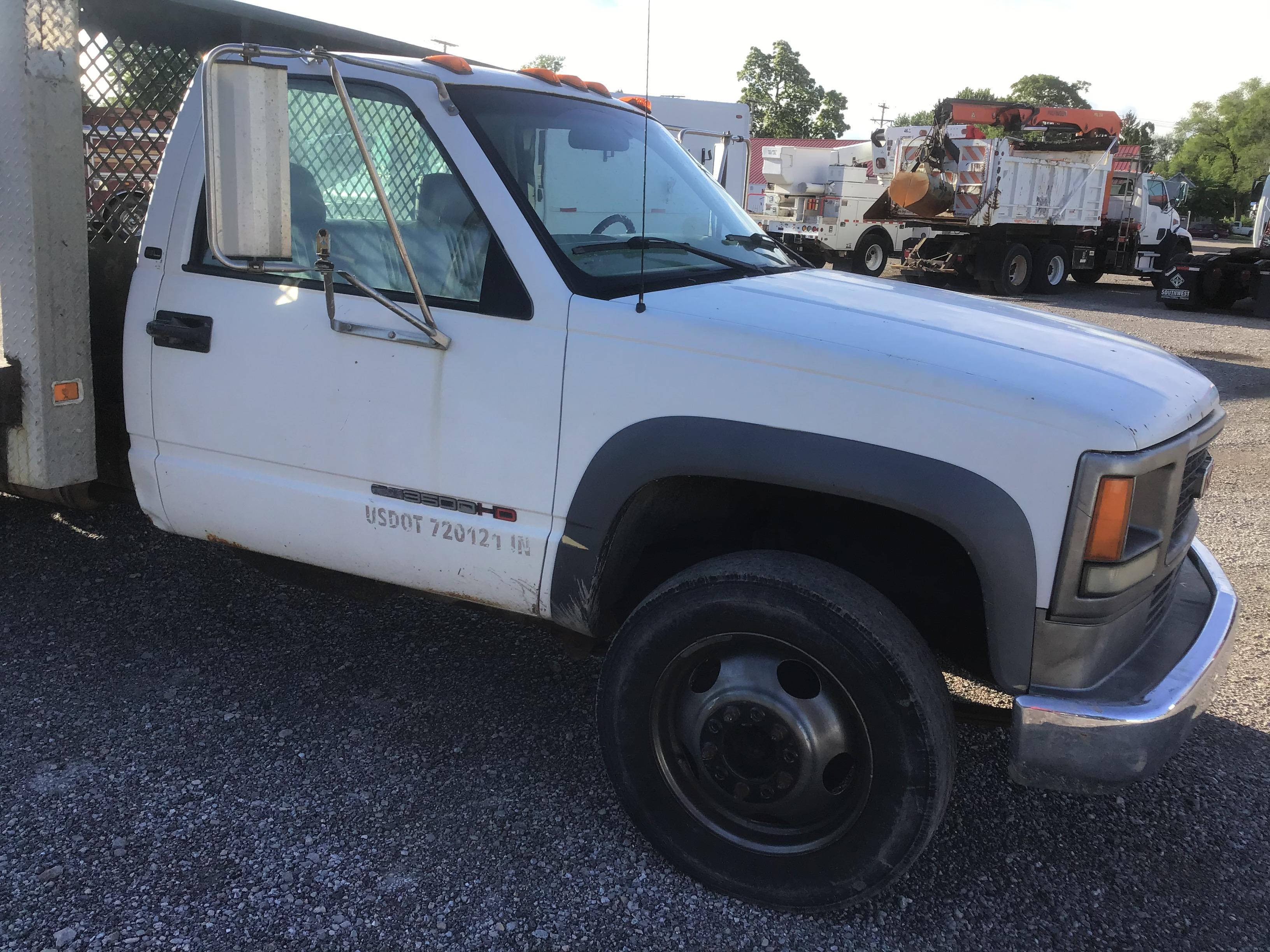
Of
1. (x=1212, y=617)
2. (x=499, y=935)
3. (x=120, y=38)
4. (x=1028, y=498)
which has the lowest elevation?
(x=499, y=935)

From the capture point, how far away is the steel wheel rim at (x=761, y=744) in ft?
8.16

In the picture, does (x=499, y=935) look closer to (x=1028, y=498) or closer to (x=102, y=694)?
(x=1028, y=498)

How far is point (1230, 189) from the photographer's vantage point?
8000 cm

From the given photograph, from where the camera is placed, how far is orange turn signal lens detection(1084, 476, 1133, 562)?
2.23m

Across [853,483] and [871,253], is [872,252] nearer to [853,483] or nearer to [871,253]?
[871,253]

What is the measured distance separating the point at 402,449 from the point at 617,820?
1.25 meters

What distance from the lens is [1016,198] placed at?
1811 cm

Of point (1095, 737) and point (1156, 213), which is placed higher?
point (1156, 213)

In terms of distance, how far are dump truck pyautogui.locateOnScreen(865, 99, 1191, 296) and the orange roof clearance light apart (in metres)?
16.0

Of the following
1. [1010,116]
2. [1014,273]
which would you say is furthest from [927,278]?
[1010,116]

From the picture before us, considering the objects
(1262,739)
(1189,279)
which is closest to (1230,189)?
(1189,279)

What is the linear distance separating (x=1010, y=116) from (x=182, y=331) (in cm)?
1939

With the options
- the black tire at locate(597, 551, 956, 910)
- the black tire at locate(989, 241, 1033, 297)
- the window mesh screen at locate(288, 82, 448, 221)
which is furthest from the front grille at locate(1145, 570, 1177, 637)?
the black tire at locate(989, 241, 1033, 297)

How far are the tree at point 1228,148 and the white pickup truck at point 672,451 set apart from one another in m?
83.8
